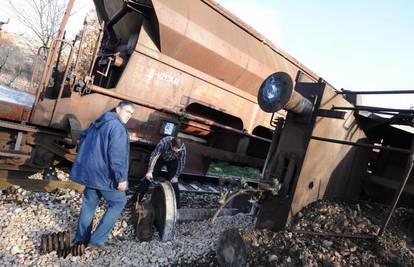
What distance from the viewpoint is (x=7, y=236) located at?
3.96 metres

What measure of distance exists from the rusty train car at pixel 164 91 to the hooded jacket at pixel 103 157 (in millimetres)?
1784

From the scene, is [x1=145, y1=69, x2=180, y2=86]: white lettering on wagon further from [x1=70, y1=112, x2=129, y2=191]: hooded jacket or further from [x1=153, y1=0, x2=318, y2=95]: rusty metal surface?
[x1=70, y1=112, x2=129, y2=191]: hooded jacket

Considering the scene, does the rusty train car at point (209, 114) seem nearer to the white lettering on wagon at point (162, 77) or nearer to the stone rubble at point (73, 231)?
the white lettering on wagon at point (162, 77)

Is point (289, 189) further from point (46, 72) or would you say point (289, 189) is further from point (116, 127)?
point (46, 72)

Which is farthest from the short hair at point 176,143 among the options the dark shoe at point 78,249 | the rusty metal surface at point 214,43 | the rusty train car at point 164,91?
the dark shoe at point 78,249

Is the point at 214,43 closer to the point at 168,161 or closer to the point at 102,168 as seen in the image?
the point at 168,161

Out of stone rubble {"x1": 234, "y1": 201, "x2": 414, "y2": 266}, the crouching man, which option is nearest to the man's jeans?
the crouching man

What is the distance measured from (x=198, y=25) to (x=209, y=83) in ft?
3.81

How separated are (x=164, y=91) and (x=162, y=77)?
0.86 ft

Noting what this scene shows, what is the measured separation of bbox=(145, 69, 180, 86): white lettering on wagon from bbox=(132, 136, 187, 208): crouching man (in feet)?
4.54

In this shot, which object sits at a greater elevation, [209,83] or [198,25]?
[198,25]

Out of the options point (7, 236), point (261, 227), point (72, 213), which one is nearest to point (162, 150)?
point (72, 213)

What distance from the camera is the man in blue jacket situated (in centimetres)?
398

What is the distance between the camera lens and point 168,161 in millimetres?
6000
